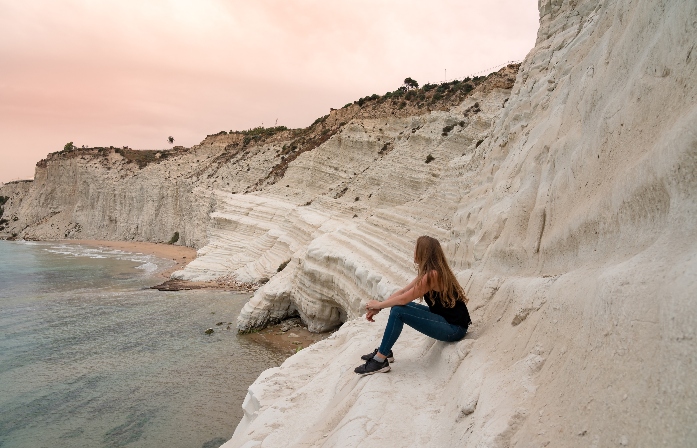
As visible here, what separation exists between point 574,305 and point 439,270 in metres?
1.58

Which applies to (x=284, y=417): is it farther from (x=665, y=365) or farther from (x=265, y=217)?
(x=265, y=217)

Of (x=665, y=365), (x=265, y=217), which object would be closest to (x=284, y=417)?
(x=665, y=365)

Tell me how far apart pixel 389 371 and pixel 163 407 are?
648 cm

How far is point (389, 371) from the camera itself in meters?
4.51

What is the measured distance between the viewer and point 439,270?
4.37 metres

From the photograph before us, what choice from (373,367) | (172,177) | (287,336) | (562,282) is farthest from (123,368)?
(172,177)

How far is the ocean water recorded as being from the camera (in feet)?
27.0

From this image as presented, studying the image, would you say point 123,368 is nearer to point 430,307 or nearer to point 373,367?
point 373,367

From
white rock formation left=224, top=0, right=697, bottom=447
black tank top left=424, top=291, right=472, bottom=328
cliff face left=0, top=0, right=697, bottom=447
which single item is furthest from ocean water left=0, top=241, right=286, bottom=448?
black tank top left=424, top=291, right=472, bottom=328

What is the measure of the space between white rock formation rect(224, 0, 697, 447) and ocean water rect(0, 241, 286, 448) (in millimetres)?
3724

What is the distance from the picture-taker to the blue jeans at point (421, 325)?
4332mm

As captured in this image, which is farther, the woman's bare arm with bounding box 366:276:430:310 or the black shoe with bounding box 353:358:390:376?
the black shoe with bounding box 353:358:390:376

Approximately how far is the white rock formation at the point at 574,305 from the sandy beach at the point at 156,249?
28.7 m

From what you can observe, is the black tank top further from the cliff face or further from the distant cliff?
the distant cliff
